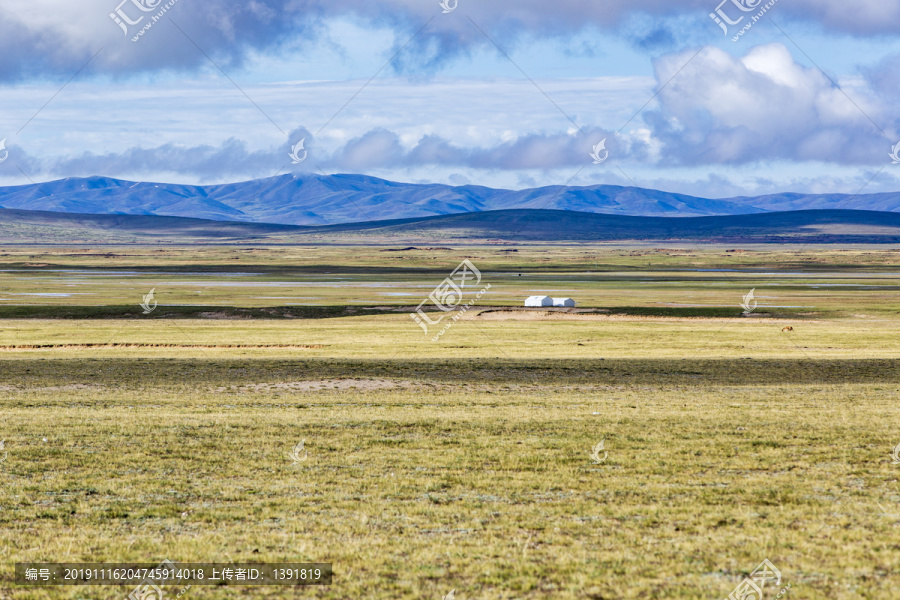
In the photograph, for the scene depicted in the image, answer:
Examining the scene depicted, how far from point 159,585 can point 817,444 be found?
45.9 ft

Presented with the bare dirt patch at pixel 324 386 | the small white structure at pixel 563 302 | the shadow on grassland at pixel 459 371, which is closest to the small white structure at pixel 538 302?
the small white structure at pixel 563 302

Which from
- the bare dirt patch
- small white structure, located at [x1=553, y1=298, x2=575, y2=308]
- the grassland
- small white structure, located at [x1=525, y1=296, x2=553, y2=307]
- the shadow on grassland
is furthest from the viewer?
small white structure, located at [x1=553, y1=298, x2=575, y2=308]

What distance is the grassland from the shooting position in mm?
10477

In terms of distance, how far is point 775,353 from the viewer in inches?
1672

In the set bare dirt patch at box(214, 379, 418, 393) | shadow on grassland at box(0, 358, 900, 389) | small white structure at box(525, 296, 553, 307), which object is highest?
small white structure at box(525, 296, 553, 307)

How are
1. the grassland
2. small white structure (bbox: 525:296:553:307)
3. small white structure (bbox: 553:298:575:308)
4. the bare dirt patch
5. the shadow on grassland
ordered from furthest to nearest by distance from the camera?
small white structure (bbox: 553:298:575:308)
small white structure (bbox: 525:296:553:307)
the shadow on grassland
the bare dirt patch
the grassland

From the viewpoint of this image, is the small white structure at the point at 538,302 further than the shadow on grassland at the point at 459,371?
Yes

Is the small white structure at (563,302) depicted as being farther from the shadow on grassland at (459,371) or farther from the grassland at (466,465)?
the shadow on grassland at (459,371)

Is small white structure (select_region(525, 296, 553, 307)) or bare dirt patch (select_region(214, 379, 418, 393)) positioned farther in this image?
small white structure (select_region(525, 296, 553, 307))

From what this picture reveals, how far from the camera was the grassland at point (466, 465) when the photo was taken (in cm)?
1048

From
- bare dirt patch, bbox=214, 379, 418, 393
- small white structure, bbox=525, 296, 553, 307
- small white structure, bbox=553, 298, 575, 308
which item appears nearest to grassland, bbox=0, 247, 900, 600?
bare dirt patch, bbox=214, 379, 418, 393

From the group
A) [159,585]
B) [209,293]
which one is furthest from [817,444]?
[209,293]

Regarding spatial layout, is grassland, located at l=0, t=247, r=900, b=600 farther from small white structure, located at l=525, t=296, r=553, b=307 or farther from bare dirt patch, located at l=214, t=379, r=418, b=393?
small white structure, located at l=525, t=296, r=553, b=307

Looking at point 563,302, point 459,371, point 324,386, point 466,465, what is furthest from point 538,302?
point 466,465
